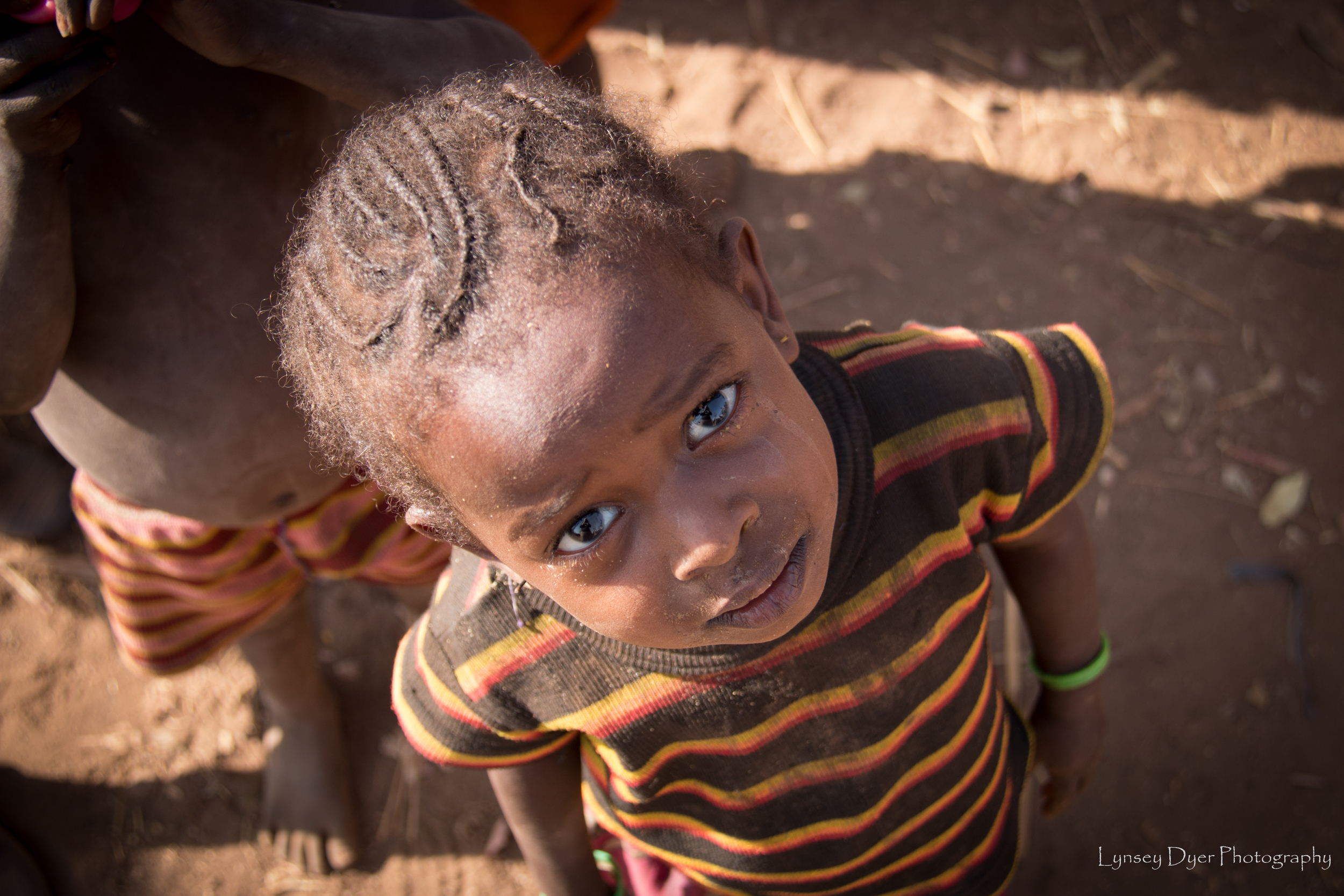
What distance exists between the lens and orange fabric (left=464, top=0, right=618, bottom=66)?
2.24 metres

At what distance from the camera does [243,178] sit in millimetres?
1444

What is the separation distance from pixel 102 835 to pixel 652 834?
6.65 ft

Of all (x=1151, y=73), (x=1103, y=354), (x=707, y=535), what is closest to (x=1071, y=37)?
(x=1151, y=73)

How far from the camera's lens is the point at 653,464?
0.91 metres

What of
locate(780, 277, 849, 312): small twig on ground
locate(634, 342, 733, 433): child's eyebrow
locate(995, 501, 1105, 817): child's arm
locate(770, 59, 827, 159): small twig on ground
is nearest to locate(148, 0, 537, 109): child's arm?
locate(634, 342, 733, 433): child's eyebrow

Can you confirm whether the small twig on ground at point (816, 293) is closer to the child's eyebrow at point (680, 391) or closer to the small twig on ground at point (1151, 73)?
the small twig on ground at point (1151, 73)

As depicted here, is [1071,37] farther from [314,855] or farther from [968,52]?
[314,855]

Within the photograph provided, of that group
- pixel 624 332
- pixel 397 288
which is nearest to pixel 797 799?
pixel 624 332

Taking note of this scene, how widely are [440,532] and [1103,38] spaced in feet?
11.2

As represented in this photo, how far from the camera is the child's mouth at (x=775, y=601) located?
101cm

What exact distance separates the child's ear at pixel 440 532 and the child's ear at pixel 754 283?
45cm

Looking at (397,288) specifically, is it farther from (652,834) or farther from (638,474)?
(652,834)

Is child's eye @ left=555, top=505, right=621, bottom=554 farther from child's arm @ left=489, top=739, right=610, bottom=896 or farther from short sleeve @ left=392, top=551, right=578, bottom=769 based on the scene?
child's arm @ left=489, top=739, right=610, bottom=896

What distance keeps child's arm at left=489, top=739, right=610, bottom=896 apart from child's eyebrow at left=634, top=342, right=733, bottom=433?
76cm
